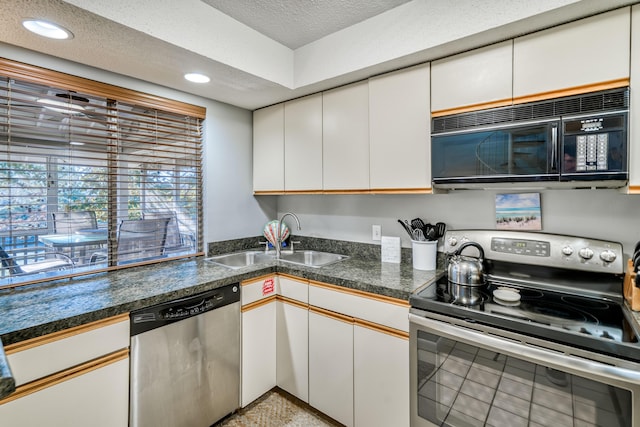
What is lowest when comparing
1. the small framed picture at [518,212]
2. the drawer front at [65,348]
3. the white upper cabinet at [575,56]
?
the drawer front at [65,348]

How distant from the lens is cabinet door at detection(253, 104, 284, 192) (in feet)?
8.27

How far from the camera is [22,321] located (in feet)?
3.93

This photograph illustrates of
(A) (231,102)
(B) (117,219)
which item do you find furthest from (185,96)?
(B) (117,219)

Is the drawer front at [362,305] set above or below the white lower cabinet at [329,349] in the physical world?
above

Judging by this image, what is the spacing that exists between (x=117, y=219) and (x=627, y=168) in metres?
2.69

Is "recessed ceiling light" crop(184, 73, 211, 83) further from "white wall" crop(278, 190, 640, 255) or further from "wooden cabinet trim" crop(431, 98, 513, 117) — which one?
"wooden cabinet trim" crop(431, 98, 513, 117)

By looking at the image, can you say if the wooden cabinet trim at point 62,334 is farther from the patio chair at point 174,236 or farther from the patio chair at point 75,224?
the patio chair at point 174,236

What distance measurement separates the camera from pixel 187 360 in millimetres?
1645

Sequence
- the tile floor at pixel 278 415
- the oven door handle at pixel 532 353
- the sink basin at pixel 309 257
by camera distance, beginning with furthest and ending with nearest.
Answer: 1. the sink basin at pixel 309 257
2. the tile floor at pixel 278 415
3. the oven door handle at pixel 532 353

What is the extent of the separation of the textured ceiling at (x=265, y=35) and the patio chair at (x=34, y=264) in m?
1.03

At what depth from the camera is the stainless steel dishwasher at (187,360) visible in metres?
1.48

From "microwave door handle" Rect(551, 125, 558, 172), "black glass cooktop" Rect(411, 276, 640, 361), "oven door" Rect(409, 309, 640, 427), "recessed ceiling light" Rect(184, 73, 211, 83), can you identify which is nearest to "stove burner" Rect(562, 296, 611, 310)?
"black glass cooktop" Rect(411, 276, 640, 361)

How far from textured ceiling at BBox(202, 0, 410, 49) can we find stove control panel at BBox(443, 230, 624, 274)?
4.55 ft

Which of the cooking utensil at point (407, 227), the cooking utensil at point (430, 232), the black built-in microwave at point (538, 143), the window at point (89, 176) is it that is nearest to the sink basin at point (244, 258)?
the window at point (89, 176)
